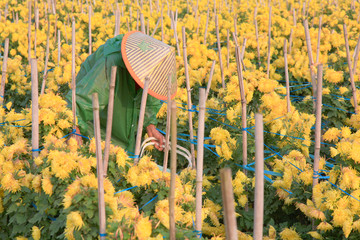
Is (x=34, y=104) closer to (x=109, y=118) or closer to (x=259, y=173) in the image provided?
(x=109, y=118)

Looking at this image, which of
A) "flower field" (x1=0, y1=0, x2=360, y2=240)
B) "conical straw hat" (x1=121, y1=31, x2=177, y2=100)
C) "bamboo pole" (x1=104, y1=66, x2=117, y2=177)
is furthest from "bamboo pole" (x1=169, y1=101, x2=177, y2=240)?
"conical straw hat" (x1=121, y1=31, x2=177, y2=100)

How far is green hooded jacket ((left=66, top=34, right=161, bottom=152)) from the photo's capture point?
2.68 m

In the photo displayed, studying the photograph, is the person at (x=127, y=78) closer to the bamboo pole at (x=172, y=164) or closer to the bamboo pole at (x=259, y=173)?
the bamboo pole at (x=172, y=164)

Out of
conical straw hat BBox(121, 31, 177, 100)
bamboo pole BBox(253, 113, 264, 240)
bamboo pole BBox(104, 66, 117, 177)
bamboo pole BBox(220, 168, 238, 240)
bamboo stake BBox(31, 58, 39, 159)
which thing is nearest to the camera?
bamboo pole BBox(220, 168, 238, 240)

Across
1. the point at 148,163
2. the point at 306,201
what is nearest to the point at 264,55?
the point at 306,201

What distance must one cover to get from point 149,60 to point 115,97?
54cm

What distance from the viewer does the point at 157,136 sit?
3.08 meters

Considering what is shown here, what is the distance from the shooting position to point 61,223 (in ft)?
6.14

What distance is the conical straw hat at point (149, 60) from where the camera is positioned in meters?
2.48

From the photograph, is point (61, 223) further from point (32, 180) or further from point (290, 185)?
point (290, 185)

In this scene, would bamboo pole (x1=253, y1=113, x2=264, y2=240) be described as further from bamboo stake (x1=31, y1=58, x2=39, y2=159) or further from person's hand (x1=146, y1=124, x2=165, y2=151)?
person's hand (x1=146, y1=124, x2=165, y2=151)

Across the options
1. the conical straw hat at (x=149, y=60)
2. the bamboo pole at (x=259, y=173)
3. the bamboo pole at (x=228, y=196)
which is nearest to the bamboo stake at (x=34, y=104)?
the conical straw hat at (x=149, y=60)

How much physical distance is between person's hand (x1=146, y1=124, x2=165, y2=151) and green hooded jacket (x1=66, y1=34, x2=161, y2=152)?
4 centimetres

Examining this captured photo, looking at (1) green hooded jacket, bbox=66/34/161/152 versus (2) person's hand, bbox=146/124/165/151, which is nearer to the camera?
(1) green hooded jacket, bbox=66/34/161/152
